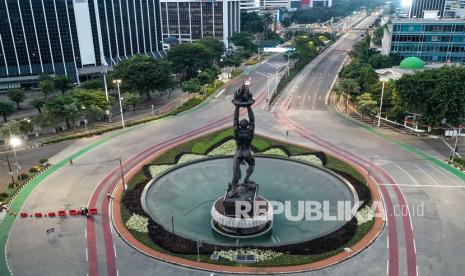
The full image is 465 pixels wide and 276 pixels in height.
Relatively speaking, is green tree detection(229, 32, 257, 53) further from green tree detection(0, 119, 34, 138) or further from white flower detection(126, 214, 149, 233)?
white flower detection(126, 214, 149, 233)

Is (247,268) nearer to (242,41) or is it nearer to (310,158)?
(310,158)

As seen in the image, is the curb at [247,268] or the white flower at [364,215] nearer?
the curb at [247,268]

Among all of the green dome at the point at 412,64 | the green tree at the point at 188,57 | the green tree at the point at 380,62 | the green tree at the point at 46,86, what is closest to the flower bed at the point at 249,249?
the green dome at the point at 412,64

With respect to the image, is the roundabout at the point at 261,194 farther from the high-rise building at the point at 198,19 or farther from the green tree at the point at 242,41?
the high-rise building at the point at 198,19

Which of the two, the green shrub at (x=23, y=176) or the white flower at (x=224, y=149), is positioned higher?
the white flower at (x=224, y=149)

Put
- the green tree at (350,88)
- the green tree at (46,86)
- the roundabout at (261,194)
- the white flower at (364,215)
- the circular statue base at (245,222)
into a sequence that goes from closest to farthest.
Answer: the circular statue base at (245,222) < the roundabout at (261,194) < the white flower at (364,215) < the green tree at (350,88) < the green tree at (46,86)

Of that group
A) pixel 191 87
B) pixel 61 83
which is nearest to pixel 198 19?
pixel 61 83

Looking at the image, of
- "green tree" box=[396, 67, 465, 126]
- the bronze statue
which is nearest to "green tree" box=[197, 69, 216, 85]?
"green tree" box=[396, 67, 465, 126]
